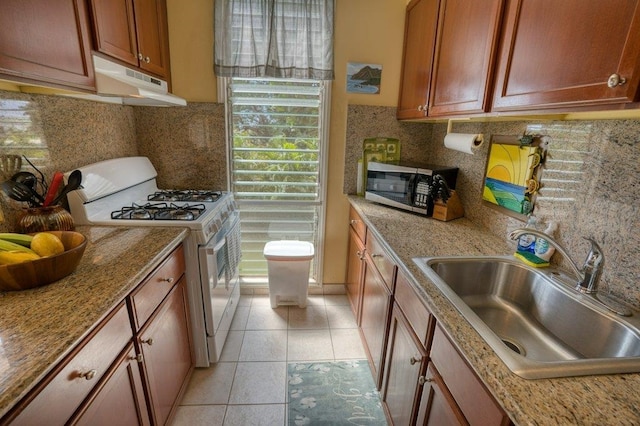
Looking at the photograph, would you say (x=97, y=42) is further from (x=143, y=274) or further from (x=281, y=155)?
(x=281, y=155)

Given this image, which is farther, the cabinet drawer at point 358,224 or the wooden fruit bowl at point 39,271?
the cabinet drawer at point 358,224

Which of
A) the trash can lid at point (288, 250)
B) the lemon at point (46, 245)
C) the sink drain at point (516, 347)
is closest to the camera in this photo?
the lemon at point (46, 245)

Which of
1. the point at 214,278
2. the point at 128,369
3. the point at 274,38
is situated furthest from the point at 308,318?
the point at 274,38

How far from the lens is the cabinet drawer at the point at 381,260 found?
146 centimetres

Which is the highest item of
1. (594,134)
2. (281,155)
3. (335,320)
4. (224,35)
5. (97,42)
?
(224,35)

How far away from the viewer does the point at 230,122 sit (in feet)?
7.57

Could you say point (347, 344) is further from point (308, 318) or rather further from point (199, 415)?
point (199, 415)

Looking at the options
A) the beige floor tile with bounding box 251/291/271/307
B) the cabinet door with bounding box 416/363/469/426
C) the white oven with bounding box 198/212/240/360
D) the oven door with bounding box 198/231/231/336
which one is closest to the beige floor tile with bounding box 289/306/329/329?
the beige floor tile with bounding box 251/291/271/307

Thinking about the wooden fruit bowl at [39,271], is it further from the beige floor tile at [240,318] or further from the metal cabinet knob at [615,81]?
the metal cabinet knob at [615,81]

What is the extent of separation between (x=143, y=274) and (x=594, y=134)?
5.72ft

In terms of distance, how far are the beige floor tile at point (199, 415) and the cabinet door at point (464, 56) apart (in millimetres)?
1942

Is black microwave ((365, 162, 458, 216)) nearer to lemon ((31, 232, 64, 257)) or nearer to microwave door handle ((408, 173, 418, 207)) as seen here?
microwave door handle ((408, 173, 418, 207))

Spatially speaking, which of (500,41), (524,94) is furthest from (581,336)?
(500,41)

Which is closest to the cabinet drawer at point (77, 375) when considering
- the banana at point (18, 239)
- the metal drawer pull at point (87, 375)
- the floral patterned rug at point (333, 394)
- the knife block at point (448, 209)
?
the metal drawer pull at point (87, 375)
